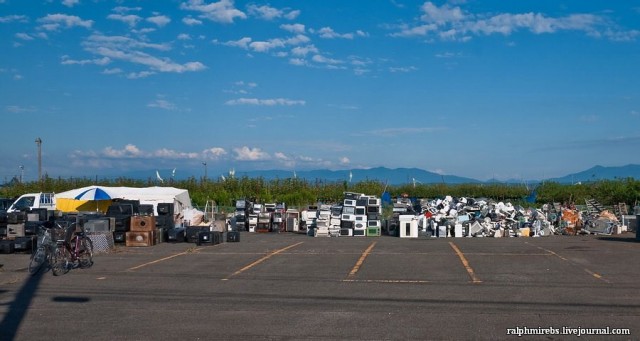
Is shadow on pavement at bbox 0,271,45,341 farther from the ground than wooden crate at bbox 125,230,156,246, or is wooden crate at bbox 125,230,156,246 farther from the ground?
wooden crate at bbox 125,230,156,246

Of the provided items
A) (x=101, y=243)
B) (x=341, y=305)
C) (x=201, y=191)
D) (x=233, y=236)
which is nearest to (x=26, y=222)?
(x=101, y=243)

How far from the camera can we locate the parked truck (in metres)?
34.8

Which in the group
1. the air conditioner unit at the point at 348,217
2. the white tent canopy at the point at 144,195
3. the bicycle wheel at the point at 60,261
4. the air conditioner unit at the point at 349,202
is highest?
the white tent canopy at the point at 144,195

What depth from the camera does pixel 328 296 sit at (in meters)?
13.6

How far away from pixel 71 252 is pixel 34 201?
62.1 feet

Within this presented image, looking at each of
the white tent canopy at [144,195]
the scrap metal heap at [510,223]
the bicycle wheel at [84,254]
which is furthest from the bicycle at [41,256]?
the white tent canopy at [144,195]

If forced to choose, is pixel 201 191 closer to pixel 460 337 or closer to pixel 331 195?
pixel 331 195

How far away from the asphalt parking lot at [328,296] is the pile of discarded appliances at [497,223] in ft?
31.6

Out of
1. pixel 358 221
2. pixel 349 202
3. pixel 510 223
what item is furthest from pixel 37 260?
pixel 510 223

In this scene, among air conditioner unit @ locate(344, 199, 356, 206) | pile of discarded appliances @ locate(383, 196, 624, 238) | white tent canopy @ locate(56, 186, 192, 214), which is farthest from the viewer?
white tent canopy @ locate(56, 186, 192, 214)

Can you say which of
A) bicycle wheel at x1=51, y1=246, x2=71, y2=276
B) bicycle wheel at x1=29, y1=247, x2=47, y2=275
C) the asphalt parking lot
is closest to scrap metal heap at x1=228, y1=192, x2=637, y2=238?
the asphalt parking lot

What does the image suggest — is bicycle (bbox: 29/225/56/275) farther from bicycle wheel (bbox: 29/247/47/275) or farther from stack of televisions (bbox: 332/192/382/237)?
stack of televisions (bbox: 332/192/382/237)

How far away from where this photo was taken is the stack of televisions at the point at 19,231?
77.9 feet

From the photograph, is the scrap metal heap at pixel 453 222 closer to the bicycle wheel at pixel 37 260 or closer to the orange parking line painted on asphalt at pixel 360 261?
the orange parking line painted on asphalt at pixel 360 261
